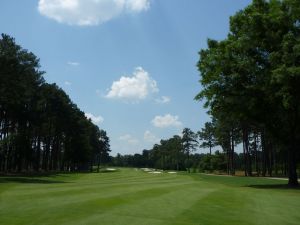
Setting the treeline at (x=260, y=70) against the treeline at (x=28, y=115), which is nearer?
the treeline at (x=260, y=70)

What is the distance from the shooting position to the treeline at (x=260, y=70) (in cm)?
3306

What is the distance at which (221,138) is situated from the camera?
102938 millimetres

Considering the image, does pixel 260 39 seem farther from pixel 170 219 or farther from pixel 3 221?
pixel 3 221

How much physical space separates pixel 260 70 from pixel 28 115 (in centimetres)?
5111

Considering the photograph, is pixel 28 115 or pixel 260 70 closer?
pixel 260 70

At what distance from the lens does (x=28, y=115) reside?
75.9m

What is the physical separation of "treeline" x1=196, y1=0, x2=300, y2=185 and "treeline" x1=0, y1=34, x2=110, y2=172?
75.6ft

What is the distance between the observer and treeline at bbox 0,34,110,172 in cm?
4966

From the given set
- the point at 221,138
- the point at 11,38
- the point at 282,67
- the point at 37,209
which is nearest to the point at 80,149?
the point at 221,138

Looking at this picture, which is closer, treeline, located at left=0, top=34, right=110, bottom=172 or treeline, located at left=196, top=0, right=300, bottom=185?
treeline, located at left=196, top=0, right=300, bottom=185

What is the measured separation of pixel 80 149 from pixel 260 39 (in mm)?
79721

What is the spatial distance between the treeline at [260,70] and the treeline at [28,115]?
75.6 feet

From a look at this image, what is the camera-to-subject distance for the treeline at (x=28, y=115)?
1955 inches

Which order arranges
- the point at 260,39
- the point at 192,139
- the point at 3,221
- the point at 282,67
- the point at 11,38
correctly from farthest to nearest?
the point at 192,139, the point at 11,38, the point at 260,39, the point at 282,67, the point at 3,221
